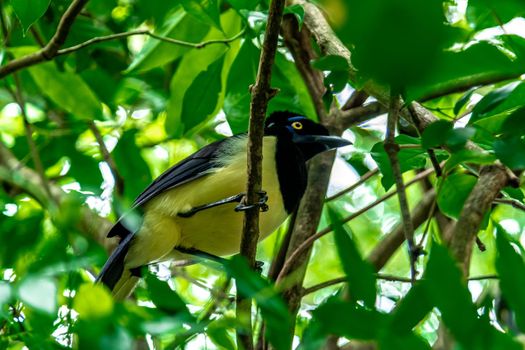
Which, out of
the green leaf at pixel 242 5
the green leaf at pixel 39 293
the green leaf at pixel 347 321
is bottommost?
the green leaf at pixel 242 5

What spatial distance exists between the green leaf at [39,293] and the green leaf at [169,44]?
9.48ft

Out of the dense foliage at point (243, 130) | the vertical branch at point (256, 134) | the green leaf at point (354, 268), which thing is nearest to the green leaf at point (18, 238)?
the dense foliage at point (243, 130)

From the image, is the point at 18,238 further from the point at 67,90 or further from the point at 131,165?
the point at 131,165

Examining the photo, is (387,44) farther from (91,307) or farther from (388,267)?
(388,267)

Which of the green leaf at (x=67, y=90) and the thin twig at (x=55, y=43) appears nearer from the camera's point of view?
the thin twig at (x=55, y=43)

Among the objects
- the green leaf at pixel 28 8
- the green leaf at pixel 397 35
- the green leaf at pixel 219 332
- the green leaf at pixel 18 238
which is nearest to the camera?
the green leaf at pixel 397 35

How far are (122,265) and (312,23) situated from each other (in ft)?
5.21

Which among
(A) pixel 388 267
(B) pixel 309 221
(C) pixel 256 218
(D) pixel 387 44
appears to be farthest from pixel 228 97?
(D) pixel 387 44

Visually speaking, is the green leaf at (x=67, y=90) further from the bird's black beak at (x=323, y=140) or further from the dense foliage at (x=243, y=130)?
the bird's black beak at (x=323, y=140)

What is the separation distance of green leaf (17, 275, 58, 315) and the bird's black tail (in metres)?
2.49

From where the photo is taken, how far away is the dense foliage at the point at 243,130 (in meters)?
1.43

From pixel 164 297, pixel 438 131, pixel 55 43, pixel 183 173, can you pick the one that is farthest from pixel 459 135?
pixel 183 173

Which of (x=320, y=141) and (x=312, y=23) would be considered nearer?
(x=312, y=23)

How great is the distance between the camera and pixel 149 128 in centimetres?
565
